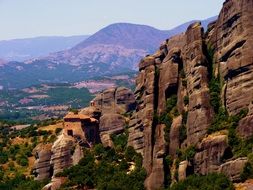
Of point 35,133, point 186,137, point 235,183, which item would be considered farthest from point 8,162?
point 235,183

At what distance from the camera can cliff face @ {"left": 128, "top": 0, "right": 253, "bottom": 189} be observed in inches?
2542

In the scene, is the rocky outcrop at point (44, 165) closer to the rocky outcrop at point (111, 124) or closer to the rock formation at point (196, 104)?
the rock formation at point (196, 104)

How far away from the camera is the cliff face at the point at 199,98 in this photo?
212 ft

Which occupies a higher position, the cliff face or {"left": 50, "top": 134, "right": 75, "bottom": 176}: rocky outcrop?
the cliff face

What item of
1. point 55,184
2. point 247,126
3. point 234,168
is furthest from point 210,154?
point 55,184

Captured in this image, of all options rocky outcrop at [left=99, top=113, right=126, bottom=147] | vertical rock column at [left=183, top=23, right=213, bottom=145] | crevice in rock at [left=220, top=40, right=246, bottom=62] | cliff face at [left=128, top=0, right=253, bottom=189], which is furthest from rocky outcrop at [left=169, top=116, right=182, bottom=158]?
rocky outcrop at [left=99, top=113, right=126, bottom=147]

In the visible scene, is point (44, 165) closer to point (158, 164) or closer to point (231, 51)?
point (158, 164)

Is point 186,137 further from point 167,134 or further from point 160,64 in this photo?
point 160,64

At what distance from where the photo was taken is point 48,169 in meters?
85.3

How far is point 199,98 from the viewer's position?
6900 centimetres

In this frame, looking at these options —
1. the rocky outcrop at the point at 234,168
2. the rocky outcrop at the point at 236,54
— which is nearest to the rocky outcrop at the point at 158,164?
the rocky outcrop at the point at 236,54

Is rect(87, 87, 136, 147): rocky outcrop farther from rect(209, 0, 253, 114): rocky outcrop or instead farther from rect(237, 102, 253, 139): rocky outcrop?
rect(237, 102, 253, 139): rocky outcrop

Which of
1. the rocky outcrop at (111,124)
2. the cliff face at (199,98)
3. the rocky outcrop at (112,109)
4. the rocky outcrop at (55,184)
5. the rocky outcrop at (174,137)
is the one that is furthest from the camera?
the rocky outcrop at (112,109)

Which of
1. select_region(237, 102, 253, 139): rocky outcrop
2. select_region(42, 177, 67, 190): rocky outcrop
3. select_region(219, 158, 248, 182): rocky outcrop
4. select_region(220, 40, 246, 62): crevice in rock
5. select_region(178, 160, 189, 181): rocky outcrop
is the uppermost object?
select_region(220, 40, 246, 62): crevice in rock
